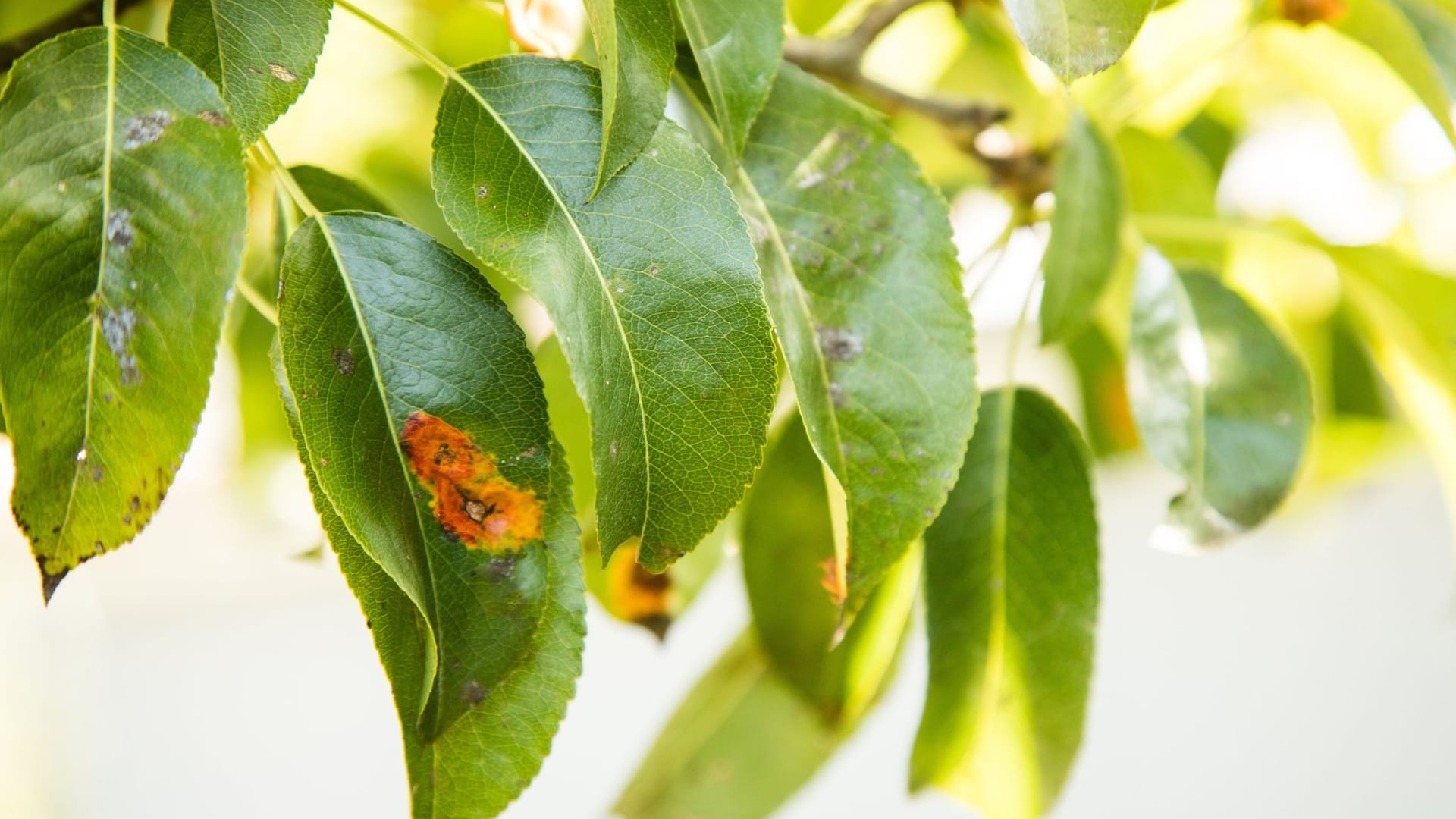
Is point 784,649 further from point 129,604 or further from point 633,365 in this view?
point 129,604

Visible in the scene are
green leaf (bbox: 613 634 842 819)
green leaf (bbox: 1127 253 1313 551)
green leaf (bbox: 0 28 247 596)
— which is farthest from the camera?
green leaf (bbox: 613 634 842 819)

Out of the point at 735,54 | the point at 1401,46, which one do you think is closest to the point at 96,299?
the point at 735,54

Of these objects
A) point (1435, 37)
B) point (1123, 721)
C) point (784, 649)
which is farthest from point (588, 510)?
point (1123, 721)

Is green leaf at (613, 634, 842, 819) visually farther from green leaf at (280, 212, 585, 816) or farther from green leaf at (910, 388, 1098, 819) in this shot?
green leaf at (280, 212, 585, 816)

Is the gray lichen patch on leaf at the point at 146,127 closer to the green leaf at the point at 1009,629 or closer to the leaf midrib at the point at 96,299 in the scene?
the leaf midrib at the point at 96,299

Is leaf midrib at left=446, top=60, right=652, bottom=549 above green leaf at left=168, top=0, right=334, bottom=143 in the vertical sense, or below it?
below

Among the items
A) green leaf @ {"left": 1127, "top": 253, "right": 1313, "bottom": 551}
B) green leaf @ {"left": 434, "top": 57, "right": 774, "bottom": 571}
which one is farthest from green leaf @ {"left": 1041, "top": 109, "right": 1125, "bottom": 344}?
green leaf @ {"left": 434, "top": 57, "right": 774, "bottom": 571}

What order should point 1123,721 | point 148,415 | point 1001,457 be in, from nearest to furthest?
point 148,415
point 1001,457
point 1123,721
